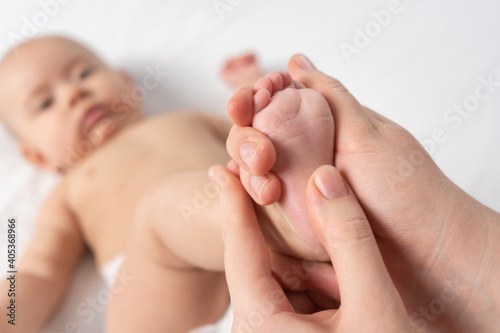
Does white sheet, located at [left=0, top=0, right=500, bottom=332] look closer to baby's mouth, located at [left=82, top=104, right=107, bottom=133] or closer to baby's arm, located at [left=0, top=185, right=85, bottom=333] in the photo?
baby's arm, located at [left=0, top=185, right=85, bottom=333]

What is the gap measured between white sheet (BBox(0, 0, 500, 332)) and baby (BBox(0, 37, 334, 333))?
0.36ft

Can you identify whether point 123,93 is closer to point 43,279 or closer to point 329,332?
point 43,279

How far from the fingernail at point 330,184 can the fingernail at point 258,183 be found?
8cm

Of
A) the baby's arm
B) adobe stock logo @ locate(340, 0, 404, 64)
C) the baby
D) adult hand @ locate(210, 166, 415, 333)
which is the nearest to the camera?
adult hand @ locate(210, 166, 415, 333)

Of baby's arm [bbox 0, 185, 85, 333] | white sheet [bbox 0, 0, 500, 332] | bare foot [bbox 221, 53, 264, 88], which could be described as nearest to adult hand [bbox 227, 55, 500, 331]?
white sheet [bbox 0, 0, 500, 332]

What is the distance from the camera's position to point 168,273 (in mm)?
1034

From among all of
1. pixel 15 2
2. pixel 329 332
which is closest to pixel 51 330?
pixel 329 332

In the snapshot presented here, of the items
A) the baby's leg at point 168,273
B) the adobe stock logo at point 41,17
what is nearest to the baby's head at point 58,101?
the adobe stock logo at point 41,17

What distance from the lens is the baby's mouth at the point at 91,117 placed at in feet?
5.05

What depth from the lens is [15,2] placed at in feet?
6.48

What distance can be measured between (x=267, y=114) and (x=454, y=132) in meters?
0.69

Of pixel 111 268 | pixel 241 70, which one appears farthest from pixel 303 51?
pixel 111 268

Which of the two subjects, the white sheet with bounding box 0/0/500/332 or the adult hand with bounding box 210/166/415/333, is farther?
the white sheet with bounding box 0/0/500/332

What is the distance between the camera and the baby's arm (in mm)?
1203
